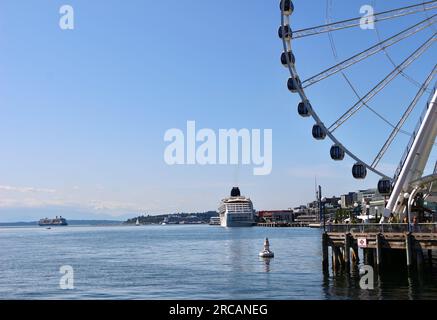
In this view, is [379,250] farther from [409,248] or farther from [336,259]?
[336,259]

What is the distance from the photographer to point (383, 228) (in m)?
43.3

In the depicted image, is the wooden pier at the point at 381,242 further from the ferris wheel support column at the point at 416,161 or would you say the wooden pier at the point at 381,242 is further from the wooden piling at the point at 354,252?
the ferris wheel support column at the point at 416,161

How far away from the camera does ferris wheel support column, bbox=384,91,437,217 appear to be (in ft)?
146

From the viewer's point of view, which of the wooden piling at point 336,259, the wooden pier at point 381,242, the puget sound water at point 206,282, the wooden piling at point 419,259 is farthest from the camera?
the wooden piling at point 336,259

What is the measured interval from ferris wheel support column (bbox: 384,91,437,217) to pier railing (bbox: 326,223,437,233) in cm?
188

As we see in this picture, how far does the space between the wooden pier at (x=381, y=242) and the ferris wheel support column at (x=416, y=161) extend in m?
2.67

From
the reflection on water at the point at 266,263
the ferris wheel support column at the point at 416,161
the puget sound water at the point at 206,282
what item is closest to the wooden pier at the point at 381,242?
the puget sound water at the point at 206,282

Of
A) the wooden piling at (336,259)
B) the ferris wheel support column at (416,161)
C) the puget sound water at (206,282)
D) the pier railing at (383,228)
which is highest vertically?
the ferris wheel support column at (416,161)

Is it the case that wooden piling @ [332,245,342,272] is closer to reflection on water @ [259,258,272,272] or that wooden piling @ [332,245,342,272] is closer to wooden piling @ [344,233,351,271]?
wooden piling @ [344,233,351,271]

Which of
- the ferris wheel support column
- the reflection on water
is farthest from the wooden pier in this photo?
the reflection on water

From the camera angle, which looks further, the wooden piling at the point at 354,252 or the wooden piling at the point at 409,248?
the wooden piling at the point at 354,252

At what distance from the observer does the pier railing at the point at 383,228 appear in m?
40.0
